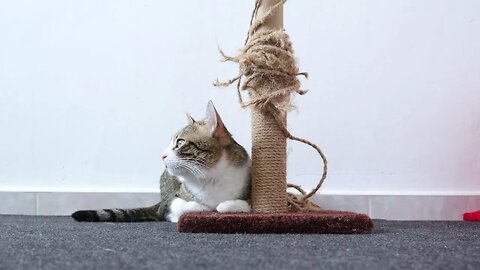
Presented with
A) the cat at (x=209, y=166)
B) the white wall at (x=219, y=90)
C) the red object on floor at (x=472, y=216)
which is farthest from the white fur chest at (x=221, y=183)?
the red object on floor at (x=472, y=216)

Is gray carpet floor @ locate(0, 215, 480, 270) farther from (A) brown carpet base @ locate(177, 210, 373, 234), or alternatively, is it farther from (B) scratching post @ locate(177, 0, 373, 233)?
(B) scratching post @ locate(177, 0, 373, 233)

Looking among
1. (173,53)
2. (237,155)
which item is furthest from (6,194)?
(237,155)

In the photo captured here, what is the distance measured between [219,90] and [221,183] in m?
0.54

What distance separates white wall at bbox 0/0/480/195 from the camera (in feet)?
5.95

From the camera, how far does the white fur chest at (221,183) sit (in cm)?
137

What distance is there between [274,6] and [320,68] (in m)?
0.58

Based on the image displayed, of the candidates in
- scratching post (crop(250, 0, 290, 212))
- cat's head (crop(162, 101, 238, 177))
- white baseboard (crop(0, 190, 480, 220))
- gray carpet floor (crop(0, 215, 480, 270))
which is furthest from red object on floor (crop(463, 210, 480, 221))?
cat's head (crop(162, 101, 238, 177))

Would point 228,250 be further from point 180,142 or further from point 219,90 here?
point 219,90

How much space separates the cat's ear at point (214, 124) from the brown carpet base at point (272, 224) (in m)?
0.31

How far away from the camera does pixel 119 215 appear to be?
1490mm

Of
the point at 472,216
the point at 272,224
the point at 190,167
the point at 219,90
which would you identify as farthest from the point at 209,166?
the point at 472,216

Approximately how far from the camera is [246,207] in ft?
4.34

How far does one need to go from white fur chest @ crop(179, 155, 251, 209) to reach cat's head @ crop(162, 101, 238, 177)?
0.02m

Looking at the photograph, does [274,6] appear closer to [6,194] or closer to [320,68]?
[320,68]
